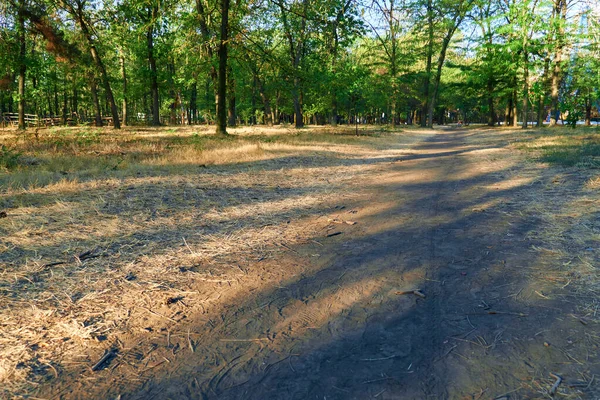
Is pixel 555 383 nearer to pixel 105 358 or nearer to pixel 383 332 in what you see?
pixel 383 332

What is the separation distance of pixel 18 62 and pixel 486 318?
25588mm

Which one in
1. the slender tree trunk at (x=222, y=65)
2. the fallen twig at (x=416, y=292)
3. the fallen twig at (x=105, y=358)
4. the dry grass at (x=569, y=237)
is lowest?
the fallen twig at (x=105, y=358)

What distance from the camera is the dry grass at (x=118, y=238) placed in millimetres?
2357

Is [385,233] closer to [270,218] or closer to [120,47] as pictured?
[270,218]

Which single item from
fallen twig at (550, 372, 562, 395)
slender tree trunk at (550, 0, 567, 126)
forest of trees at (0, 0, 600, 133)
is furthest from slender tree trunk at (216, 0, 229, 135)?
slender tree trunk at (550, 0, 567, 126)

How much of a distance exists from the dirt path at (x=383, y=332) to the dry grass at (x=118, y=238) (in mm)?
309

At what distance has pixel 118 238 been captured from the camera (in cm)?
396

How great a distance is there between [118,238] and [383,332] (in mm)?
3156

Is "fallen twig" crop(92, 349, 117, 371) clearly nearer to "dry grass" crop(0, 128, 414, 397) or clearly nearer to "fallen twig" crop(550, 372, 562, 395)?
"dry grass" crop(0, 128, 414, 397)

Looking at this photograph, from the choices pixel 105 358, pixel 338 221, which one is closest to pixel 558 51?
pixel 338 221

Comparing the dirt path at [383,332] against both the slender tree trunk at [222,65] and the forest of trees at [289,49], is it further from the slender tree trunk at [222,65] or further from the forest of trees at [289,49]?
the slender tree trunk at [222,65]

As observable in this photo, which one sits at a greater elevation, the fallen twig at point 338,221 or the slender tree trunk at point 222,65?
the slender tree trunk at point 222,65

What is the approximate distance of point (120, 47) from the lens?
84.6 feet

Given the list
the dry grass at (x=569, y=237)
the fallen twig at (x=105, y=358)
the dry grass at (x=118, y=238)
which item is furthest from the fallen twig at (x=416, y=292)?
the fallen twig at (x=105, y=358)
